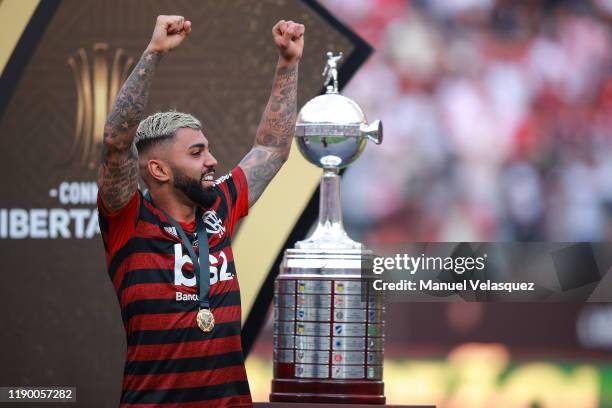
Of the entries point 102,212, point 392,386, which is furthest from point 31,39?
point 102,212

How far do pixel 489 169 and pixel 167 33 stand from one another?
217 cm

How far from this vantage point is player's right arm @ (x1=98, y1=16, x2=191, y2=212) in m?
2.75

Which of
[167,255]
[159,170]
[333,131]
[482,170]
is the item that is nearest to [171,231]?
[167,255]

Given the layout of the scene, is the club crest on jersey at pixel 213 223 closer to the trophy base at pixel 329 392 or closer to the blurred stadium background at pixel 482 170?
the trophy base at pixel 329 392

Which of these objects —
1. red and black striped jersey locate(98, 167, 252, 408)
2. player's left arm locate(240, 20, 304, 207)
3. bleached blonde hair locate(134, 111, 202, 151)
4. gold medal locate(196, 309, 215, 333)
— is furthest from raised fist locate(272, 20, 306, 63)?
gold medal locate(196, 309, 215, 333)

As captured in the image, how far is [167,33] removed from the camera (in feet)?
9.02

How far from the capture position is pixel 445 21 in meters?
4.70

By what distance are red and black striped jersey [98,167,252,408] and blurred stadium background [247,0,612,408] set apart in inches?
71.1

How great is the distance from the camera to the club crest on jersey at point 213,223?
9.95 ft

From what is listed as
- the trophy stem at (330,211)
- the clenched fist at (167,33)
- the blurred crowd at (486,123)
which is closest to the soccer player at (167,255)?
the clenched fist at (167,33)

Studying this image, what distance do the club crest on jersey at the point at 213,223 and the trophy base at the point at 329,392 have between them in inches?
21.7

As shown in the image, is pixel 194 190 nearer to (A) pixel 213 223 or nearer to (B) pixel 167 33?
(A) pixel 213 223

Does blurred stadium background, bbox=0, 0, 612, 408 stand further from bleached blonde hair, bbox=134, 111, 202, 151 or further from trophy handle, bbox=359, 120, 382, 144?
bleached blonde hair, bbox=134, 111, 202, 151

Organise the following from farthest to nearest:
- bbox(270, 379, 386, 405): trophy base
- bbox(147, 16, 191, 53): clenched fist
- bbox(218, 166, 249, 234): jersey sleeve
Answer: bbox(270, 379, 386, 405): trophy base < bbox(218, 166, 249, 234): jersey sleeve < bbox(147, 16, 191, 53): clenched fist
